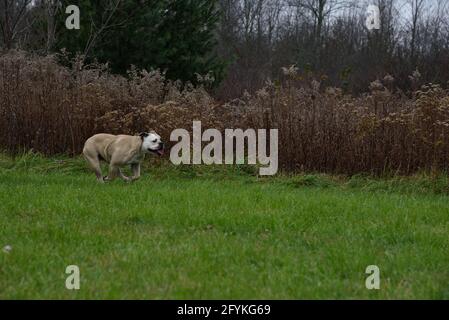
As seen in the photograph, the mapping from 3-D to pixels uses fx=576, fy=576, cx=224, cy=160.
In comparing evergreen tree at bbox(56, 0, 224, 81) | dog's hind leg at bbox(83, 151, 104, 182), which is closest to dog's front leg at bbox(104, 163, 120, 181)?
dog's hind leg at bbox(83, 151, 104, 182)

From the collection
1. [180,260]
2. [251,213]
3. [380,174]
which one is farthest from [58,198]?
[380,174]

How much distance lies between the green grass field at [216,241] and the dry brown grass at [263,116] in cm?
149

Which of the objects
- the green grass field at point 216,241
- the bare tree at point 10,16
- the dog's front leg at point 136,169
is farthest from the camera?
the bare tree at point 10,16

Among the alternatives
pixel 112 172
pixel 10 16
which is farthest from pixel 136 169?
pixel 10 16

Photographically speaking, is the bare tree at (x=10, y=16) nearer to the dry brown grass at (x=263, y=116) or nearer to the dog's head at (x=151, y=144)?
the dry brown grass at (x=263, y=116)

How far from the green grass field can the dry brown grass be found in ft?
4.88

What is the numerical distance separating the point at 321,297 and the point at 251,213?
270cm

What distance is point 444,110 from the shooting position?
10250 millimetres

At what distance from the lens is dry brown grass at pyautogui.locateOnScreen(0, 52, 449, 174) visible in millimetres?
10641

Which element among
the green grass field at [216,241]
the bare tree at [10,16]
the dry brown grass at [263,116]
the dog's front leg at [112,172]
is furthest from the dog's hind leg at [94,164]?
the bare tree at [10,16]

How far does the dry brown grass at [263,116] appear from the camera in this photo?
10641mm

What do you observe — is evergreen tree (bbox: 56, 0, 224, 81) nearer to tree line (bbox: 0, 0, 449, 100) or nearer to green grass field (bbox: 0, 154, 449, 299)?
tree line (bbox: 0, 0, 449, 100)

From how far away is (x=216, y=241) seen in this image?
18.2ft
